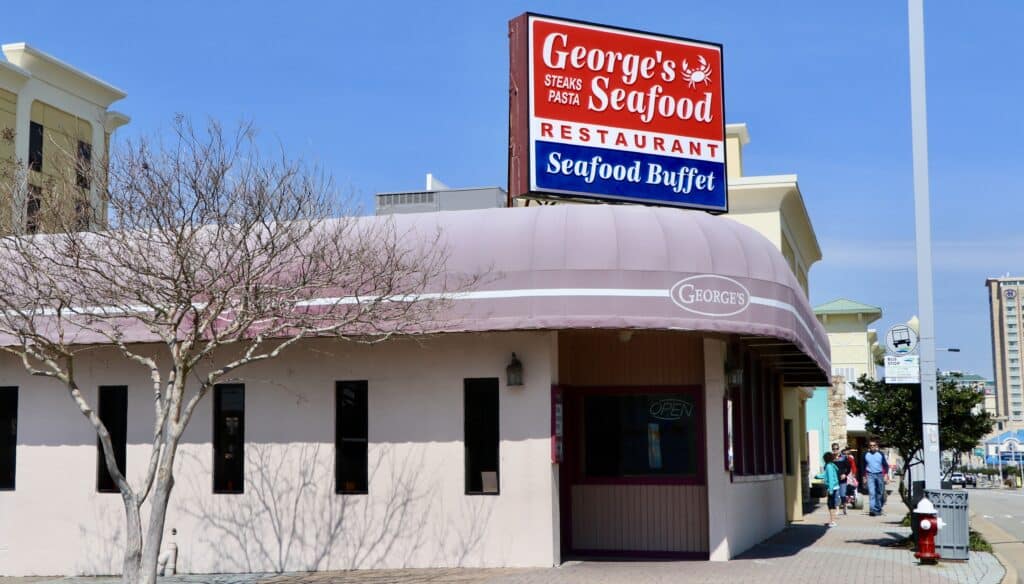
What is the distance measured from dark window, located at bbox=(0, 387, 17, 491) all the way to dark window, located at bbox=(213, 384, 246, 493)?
3217 mm

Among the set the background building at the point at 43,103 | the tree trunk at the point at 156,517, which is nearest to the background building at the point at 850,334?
the background building at the point at 43,103

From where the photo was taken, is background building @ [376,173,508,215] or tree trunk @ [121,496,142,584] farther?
background building @ [376,173,508,215]

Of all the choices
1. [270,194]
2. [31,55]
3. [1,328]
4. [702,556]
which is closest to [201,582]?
[1,328]

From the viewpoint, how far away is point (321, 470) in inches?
646

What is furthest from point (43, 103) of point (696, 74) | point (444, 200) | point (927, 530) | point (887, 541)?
point (927, 530)

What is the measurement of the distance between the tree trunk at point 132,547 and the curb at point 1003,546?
10611 millimetres

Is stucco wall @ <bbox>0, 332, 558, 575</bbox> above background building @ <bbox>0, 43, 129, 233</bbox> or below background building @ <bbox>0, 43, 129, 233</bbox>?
below

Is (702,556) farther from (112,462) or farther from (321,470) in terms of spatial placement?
(112,462)

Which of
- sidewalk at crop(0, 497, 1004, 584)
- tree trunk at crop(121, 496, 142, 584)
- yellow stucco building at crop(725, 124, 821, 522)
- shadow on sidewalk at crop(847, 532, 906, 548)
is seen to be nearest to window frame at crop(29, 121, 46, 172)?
yellow stucco building at crop(725, 124, 821, 522)

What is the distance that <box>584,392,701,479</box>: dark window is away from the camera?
17.5 metres

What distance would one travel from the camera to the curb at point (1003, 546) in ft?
51.6

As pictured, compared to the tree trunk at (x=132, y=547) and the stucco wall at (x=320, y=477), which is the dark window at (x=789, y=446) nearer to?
the stucco wall at (x=320, y=477)

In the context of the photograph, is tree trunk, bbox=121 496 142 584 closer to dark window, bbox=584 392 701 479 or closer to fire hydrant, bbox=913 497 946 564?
dark window, bbox=584 392 701 479

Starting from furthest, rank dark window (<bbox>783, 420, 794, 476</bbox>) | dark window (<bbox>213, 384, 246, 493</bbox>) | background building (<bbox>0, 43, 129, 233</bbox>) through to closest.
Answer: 1. background building (<bbox>0, 43, 129, 233</bbox>)
2. dark window (<bbox>783, 420, 794, 476</bbox>)
3. dark window (<bbox>213, 384, 246, 493</bbox>)
